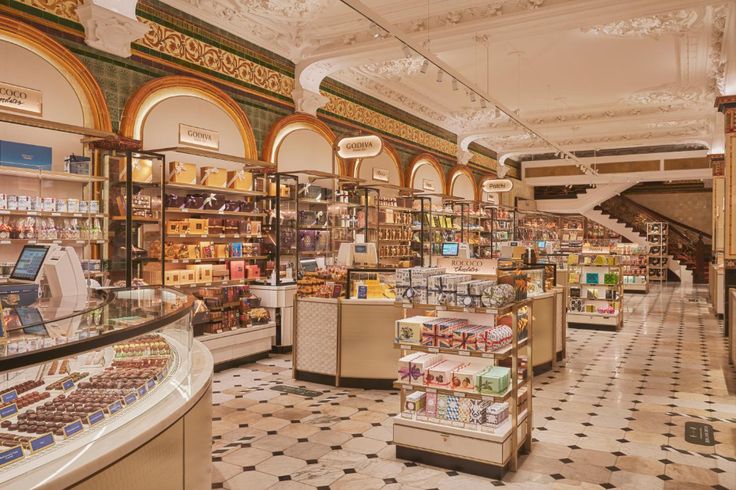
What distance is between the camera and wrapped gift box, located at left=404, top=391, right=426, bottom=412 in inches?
162

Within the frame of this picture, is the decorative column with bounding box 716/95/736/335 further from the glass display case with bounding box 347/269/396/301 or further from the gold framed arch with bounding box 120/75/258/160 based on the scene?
the gold framed arch with bounding box 120/75/258/160

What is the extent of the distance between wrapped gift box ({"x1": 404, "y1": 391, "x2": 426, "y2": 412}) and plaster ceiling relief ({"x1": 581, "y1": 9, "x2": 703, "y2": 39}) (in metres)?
6.20

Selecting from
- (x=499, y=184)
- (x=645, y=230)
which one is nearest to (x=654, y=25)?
(x=499, y=184)

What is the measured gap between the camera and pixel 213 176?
717cm

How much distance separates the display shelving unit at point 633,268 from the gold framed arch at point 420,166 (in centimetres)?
634

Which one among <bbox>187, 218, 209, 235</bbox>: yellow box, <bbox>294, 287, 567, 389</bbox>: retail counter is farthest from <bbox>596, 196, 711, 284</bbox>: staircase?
<bbox>187, 218, 209, 235</bbox>: yellow box

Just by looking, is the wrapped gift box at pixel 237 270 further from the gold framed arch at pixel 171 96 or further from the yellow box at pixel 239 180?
the gold framed arch at pixel 171 96

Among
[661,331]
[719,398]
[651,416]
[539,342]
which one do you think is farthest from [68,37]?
[661,331]

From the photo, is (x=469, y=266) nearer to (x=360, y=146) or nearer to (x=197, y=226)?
(x=197, y=226)

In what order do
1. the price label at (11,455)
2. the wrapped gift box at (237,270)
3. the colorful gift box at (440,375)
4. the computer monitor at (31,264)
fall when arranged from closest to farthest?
the price label at (11,455) < the computer monitor at (31,264) < the colorful gift box at (440,375) < the wrapped gift box at (237,270)

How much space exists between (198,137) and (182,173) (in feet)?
2.44

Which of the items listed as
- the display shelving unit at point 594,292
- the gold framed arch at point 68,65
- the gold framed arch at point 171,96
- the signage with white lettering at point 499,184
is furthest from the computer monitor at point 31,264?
the signage with white lettering at point 499,184

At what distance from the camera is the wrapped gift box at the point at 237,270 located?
7.48 meters

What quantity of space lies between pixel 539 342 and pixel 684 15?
4.96 metres
